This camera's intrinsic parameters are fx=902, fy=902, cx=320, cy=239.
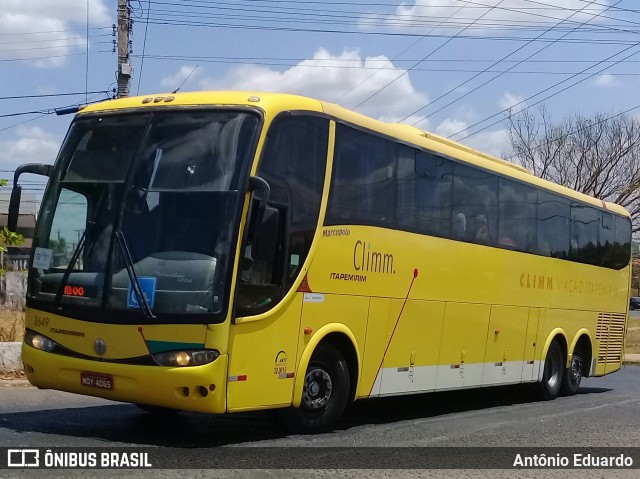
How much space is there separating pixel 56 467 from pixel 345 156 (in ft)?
15.2

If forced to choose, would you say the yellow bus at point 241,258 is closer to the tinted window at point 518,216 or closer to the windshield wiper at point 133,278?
the windshield wiper at point 133,278

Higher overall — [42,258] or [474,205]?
[474,205]

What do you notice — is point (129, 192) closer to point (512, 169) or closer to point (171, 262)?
point (171, 262)

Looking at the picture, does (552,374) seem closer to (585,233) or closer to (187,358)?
(585,233)

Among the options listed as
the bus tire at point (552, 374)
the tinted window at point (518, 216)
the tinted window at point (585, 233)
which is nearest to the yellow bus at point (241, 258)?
the tinted window at point (518, 216)

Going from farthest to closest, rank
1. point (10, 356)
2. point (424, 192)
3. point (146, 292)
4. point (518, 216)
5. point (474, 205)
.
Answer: point (518, 216) < point (10, 356) < point (474, 205) < point (424, 192) < point (146, 292)

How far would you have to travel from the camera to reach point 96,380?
8508mm

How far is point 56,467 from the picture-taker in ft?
23.6

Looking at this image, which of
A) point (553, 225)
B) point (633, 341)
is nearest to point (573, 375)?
point (553, 225)

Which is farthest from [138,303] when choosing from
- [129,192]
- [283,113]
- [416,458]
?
[416,458]

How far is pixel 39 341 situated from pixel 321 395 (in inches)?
117

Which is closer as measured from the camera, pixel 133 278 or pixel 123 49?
pixel 133 278

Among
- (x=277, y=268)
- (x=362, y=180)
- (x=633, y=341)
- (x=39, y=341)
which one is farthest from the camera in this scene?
(x=633, y=341)

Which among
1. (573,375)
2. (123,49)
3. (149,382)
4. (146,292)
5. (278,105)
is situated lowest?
(573,375)
